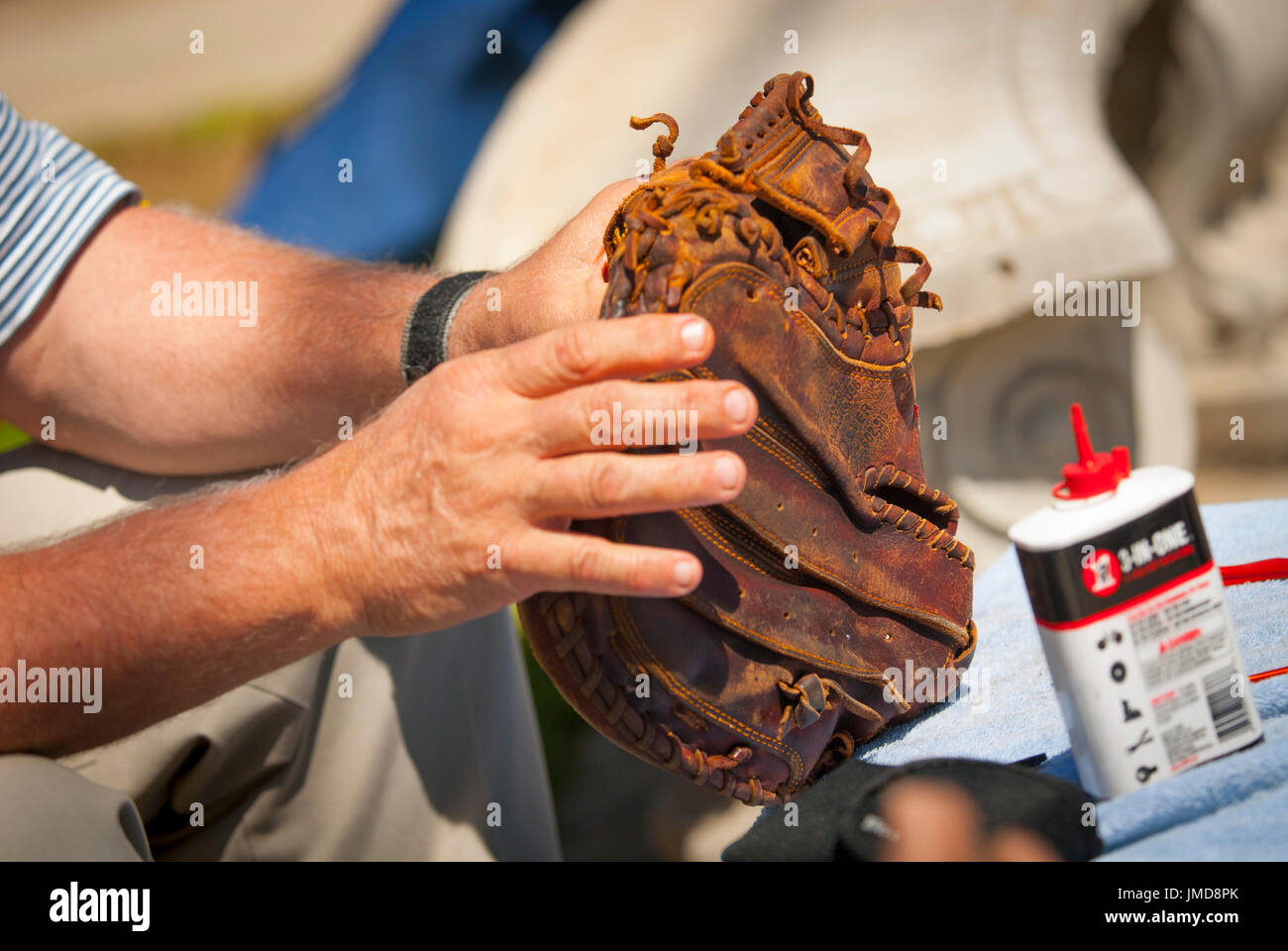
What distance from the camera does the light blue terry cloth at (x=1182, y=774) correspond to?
85 cm

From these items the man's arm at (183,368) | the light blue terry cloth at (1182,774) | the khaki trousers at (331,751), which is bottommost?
the khaki trousers at (331,751)

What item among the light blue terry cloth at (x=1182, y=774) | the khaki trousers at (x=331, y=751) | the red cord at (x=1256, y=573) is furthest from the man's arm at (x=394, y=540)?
the red cord at (x=1256, y=573)

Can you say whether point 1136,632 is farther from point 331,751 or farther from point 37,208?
point 37,208

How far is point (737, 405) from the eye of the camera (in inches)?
34.8

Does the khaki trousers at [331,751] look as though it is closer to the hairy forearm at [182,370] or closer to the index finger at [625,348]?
the hairy forearm at [182,370]

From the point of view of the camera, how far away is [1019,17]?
2.32 metres

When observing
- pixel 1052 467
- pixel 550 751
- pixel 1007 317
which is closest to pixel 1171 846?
pixel 1007 317

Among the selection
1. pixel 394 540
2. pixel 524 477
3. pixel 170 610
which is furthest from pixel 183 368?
pixel 524 477

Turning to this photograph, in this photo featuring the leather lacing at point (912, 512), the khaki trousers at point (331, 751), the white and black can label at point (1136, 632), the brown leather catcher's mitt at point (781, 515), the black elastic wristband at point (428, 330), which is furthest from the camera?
the black elastic wristband at point (428, 330)

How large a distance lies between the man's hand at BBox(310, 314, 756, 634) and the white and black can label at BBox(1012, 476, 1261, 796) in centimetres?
25

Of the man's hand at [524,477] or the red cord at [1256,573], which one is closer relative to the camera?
the man's hand at [524,477]

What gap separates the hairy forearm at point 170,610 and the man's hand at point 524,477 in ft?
0.20

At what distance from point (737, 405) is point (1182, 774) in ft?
1.47
